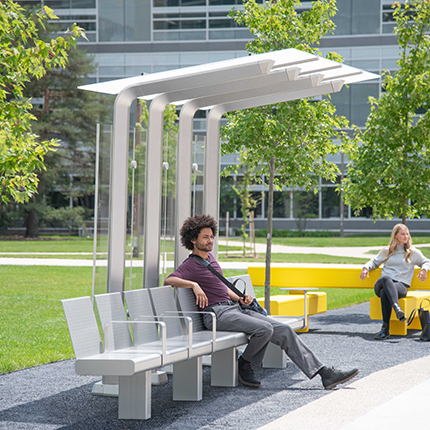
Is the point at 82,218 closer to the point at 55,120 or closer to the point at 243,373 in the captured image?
the point at 55,120

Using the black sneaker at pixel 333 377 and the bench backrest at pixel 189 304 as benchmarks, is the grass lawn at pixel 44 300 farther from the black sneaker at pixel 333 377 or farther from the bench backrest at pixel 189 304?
the black sneaker at pixel 333 377

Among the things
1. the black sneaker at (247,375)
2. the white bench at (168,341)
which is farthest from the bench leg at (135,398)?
the black sneaker at (247,375)

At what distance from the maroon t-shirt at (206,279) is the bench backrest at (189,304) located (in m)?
0.13

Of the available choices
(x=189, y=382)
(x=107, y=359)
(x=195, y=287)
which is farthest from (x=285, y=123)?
(x=107, y=359)

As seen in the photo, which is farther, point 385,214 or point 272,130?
point 385,214

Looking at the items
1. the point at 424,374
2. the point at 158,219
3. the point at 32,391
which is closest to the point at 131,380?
the point at 32,391

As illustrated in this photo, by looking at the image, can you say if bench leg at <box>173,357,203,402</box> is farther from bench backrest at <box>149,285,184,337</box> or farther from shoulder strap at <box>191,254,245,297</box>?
shoulder strap at <box>191,254,245,297</box>

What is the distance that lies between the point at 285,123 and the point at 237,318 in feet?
19.0

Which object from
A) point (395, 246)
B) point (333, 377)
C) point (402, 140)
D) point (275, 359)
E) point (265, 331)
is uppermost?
point (402, 140)

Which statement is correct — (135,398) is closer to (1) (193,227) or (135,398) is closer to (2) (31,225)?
(1) (193,227)

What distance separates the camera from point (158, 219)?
732 centimetres

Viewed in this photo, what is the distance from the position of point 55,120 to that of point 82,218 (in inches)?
226

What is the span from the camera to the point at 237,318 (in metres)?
6.62

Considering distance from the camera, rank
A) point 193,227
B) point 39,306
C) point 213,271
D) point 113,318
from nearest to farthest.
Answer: point 113,318, point 213,271, point 193,227, point 39,306
